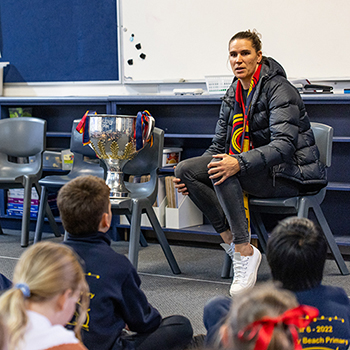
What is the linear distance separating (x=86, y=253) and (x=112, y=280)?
0.10m

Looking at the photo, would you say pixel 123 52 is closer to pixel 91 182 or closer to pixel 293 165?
pixel 293 165

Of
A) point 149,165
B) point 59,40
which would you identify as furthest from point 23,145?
point 149,165

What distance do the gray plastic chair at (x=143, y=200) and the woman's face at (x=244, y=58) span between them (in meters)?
0.58

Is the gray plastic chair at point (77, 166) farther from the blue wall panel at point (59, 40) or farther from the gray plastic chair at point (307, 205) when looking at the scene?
the gray plastic chair at point (307, 205)

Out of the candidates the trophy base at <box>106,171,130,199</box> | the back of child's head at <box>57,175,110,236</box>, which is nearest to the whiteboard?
the trophy base at <box>106,171,130,199</box>

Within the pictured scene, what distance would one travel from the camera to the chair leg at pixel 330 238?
2455mm

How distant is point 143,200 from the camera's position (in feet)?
8.23

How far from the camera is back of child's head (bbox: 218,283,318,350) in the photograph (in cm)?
73

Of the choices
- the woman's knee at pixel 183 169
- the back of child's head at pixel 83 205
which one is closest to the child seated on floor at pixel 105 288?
the back of child's head at pixel 83 205

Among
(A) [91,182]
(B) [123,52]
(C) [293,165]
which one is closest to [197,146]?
(B) [123,52]

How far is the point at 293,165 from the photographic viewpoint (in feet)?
7.43

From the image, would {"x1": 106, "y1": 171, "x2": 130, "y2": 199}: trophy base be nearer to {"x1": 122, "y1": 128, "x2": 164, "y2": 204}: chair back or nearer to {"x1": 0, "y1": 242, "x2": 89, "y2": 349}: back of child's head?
{"x1": 122, "y1": 128, "x2": 164, "y2": 204}: chair back

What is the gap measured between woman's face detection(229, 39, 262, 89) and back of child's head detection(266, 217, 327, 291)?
138cm

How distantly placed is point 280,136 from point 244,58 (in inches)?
16.7
